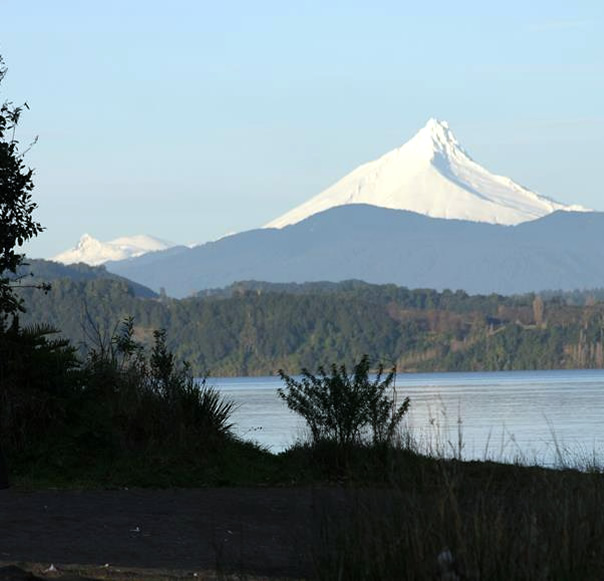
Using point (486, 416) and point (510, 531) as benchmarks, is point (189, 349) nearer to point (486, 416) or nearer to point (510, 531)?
point (486, 416)

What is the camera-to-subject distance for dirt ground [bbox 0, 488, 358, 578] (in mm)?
11281

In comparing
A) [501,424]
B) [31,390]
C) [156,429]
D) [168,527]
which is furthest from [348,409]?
[501,424]

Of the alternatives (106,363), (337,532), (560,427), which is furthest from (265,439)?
(337,532)

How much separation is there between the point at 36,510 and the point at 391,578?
22.4 ft

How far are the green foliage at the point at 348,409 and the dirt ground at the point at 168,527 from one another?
2120 millimetres

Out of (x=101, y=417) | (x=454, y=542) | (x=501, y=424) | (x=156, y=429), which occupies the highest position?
(x=101, y=417)

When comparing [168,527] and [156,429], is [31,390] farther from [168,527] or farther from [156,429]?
[168,527]

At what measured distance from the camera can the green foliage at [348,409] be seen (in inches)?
742

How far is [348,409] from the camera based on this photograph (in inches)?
749

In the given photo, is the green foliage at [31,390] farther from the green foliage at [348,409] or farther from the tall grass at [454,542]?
the tall grass at [454,542]

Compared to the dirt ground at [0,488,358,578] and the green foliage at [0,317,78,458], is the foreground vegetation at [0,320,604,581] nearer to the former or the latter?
the green foliage at [0,317,78,458]

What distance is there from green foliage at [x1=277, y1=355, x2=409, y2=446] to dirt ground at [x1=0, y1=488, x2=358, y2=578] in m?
2.12

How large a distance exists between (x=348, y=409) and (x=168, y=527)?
5.85 metres

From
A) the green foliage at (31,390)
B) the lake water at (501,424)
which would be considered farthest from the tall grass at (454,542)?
the lake water at (501,424)
